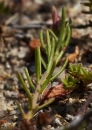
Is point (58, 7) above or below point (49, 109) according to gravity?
Result: above

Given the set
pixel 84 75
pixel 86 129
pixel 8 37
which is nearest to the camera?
Result: pixel 86 129

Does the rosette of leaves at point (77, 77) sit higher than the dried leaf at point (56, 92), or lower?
higher

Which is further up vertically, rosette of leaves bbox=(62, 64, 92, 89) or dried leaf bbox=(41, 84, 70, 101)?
rosette of leaves bbox=(62, 64, 92, 89)

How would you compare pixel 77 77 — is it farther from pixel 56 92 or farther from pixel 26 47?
pixel 26 47

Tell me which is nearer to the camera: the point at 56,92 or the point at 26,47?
the point at 56,92

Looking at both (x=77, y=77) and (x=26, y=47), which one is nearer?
(x=77, y=77)

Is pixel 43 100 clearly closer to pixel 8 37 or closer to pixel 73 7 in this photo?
pixel 8 37

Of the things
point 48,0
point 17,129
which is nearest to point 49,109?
point 17,129

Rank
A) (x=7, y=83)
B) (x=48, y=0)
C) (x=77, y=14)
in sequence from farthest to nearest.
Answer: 1. (x=48, y=0)
2. (x=77, y=14)
3. (x=7, y=83)

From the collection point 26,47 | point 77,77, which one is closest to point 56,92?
point 77,77

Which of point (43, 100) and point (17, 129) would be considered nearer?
point (17, 129)
